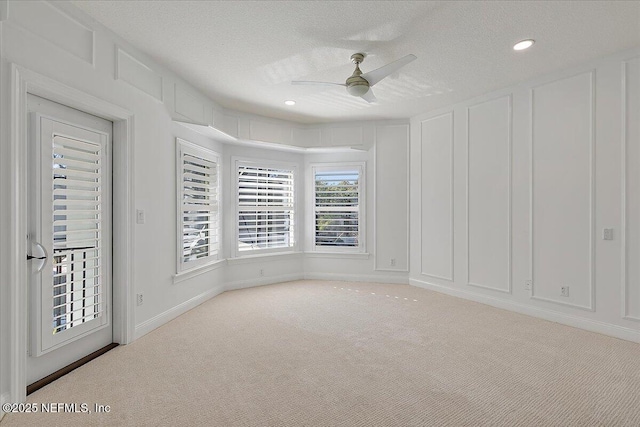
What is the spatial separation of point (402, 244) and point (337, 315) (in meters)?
2.11

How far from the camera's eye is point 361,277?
576 centimetres

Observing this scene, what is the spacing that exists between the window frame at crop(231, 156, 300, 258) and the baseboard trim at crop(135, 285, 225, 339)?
0.75 metres

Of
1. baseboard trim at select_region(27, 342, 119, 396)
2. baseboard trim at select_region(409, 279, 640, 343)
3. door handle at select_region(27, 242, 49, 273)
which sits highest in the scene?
door handle at select_region(27, 242, 49, 273)

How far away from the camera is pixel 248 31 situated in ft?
9.22

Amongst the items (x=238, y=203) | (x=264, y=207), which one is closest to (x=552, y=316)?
(x=264, y=207)

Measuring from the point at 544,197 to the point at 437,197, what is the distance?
148 cm

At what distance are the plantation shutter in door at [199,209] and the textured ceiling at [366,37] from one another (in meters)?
1.06

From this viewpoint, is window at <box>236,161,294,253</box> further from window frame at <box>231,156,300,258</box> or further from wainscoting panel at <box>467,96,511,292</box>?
wainscoting panel at <box>467,96,511,292</box>

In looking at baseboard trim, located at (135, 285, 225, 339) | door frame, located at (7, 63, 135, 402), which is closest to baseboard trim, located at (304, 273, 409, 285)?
baseboard trim, located at (135, 285, 225, 339)

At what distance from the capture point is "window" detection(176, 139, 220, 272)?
13.2ft

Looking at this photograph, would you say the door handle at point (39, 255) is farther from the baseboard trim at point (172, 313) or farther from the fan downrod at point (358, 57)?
the fan downrod at point (358, 57)

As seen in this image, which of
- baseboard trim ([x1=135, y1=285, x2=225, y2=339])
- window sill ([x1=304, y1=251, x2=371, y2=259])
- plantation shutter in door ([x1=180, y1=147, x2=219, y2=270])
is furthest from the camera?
window sill ([x1=304, y1=251, x2=371, y2=259])

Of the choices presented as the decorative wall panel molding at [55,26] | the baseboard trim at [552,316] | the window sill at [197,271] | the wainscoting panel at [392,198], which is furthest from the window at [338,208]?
the decorative wall panel molding at [55,26]

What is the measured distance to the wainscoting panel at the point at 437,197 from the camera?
193 inches
